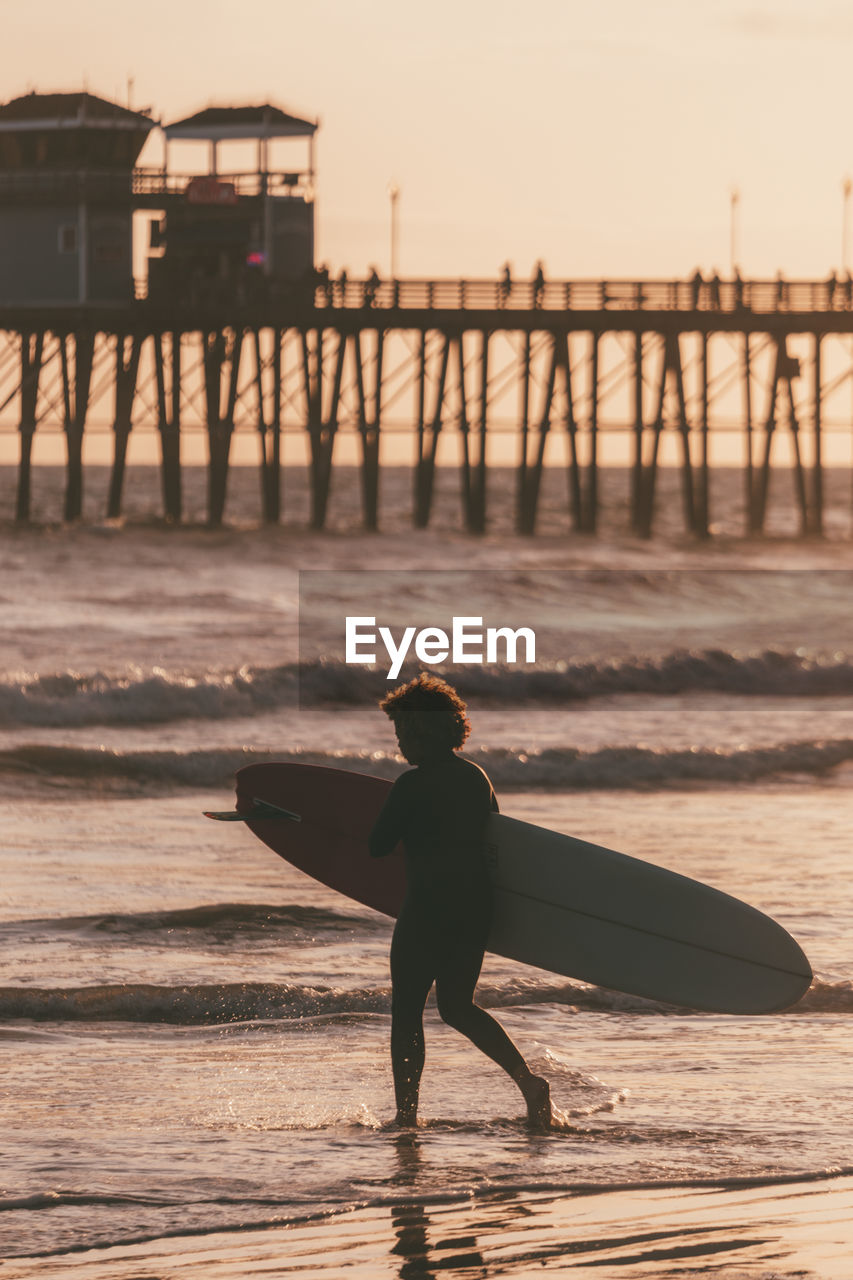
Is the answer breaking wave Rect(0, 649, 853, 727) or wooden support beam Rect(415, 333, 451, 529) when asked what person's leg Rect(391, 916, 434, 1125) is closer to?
breaking wave Rect(0, 649, 853, 727)

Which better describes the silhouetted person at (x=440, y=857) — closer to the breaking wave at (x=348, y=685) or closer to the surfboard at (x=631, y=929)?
the surfboard at (x=631, y=929)

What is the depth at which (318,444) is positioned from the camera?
1337 inches

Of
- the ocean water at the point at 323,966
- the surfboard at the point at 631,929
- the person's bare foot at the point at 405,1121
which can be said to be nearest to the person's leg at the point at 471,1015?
the ocean water at the point at 323,966

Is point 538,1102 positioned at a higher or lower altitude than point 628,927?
lower

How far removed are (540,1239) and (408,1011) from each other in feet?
3.50

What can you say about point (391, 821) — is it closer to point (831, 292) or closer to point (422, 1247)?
point (422, 1247)

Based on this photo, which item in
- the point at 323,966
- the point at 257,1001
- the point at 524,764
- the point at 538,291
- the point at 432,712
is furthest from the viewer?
the point at 538,291

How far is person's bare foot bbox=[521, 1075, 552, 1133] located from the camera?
17.4ft

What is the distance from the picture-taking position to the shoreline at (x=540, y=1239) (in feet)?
13.6

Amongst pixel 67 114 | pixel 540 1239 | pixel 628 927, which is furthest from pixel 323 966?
pixel 67 114

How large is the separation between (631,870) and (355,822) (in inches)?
43.8

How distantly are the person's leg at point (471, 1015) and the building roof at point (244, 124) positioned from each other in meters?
31.2

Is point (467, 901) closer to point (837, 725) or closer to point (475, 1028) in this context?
point (475, 1028)

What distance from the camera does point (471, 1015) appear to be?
524cm
